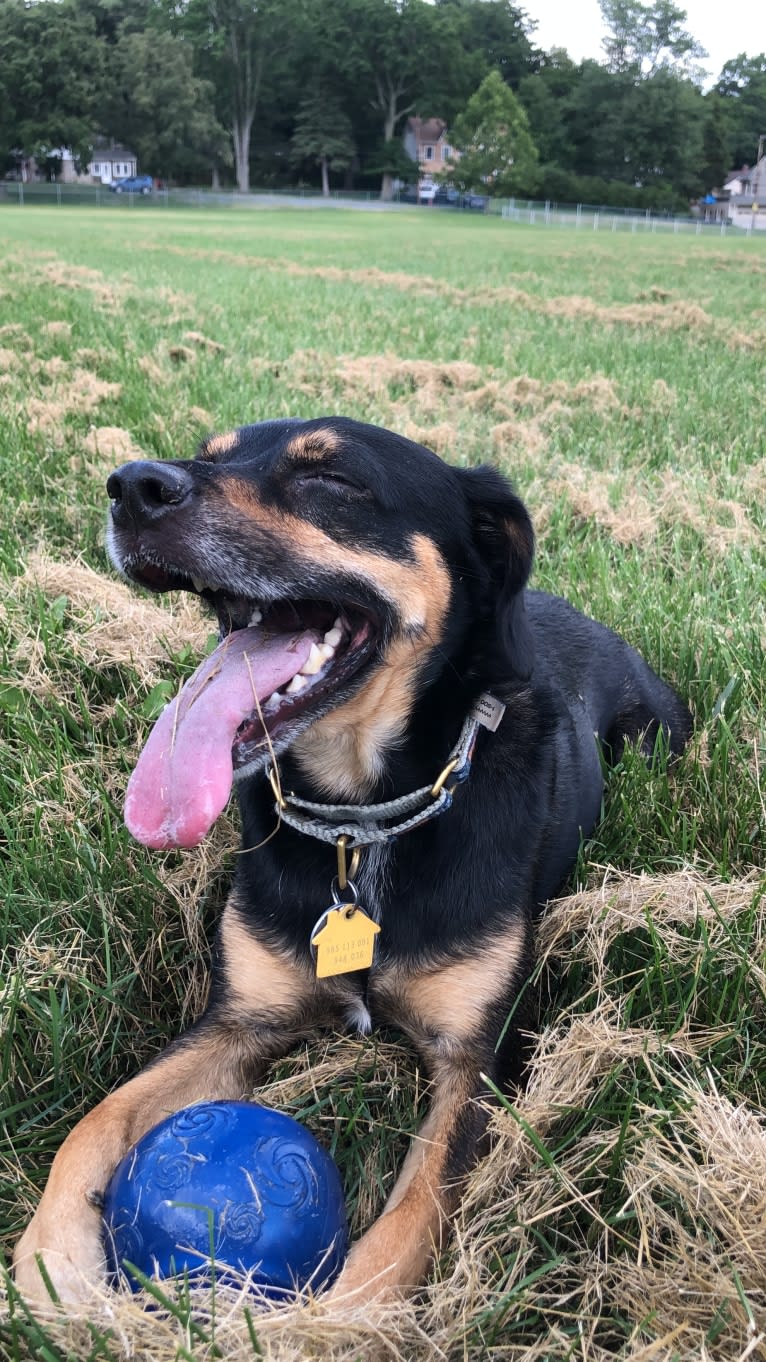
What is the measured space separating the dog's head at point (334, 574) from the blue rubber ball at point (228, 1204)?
0.76 metres

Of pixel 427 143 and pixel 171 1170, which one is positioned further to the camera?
pixel 427 143

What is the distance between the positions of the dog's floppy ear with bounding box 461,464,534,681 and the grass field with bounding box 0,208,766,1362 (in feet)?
2.23

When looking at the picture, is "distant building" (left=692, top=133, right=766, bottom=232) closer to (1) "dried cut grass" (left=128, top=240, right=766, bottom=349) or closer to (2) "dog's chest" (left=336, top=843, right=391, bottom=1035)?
(1) "dried cut grass" (left=128, top=240, right=766, bottom=349)

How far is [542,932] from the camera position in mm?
2641

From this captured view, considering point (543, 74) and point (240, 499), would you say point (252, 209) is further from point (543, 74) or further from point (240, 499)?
point (240, 499)

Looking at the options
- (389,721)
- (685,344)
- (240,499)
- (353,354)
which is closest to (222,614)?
(240,499)

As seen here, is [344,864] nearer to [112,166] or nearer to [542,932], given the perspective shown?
[542,932]

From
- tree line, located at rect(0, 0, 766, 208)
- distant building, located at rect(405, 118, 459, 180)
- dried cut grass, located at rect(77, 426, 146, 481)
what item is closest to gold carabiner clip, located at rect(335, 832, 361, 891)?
dried cut grass, located at rect(77, 426, 146, 481)

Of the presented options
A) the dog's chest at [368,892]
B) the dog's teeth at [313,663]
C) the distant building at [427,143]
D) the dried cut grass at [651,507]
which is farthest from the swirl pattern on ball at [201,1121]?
the distant building at [427,143]

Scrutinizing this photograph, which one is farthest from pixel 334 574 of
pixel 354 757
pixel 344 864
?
pixel 344 864

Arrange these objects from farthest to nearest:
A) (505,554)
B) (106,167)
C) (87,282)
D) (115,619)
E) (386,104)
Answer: (106,167), (386,104), (87,282), (115,619), (505,554)

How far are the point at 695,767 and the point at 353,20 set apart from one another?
108779 millimetres

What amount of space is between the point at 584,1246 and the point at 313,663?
52.1 inches

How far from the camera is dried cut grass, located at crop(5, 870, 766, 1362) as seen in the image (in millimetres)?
1543
